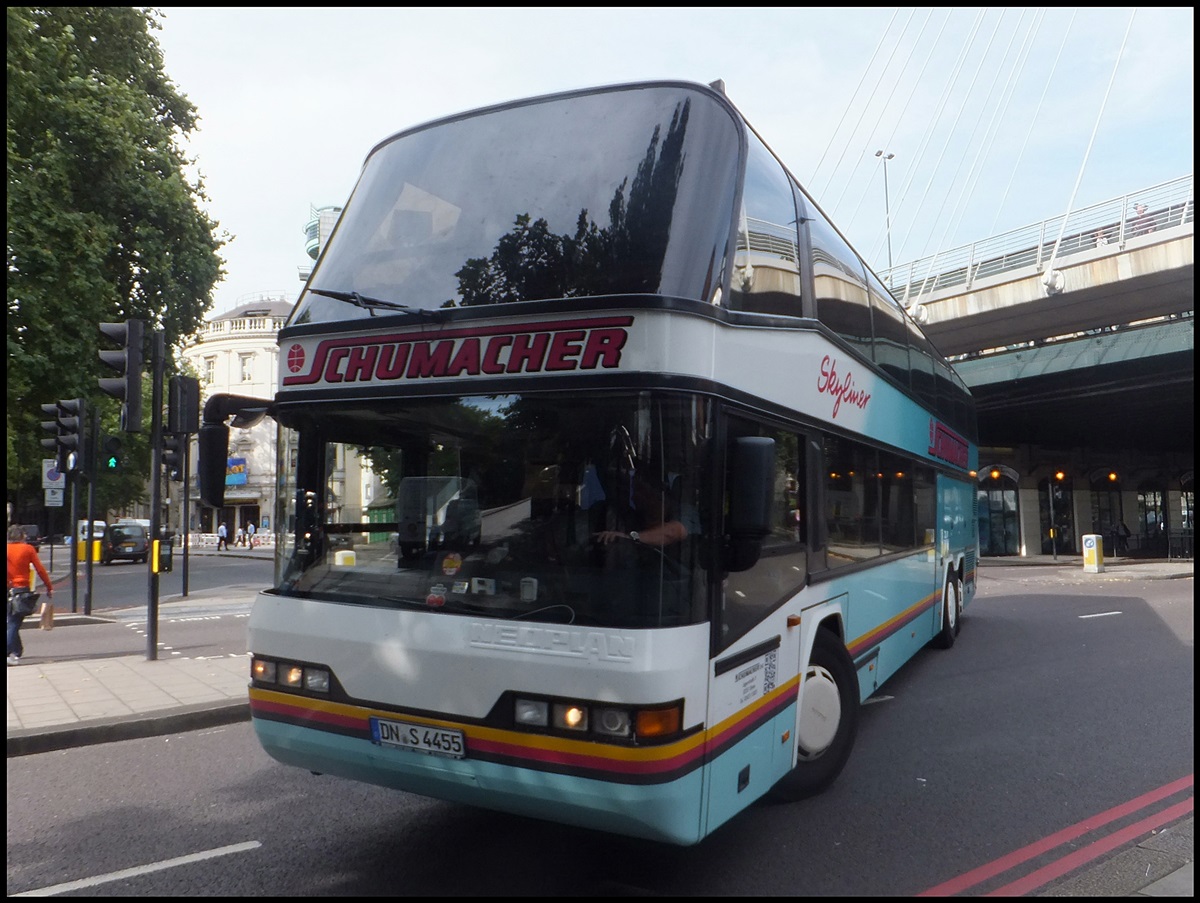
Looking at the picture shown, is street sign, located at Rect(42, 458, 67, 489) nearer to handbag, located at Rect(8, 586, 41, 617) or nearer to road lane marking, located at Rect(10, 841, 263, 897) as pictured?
handbag, located at Rect(8, 586, 41, 617)

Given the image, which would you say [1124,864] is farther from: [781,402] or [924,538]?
[924,538]

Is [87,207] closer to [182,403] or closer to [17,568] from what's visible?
[17,568]

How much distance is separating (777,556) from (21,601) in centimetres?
933

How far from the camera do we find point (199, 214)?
24.1m

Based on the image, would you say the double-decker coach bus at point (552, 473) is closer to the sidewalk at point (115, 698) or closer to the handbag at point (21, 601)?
the sidewalk at point (115, 698)

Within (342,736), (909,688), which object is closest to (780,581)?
(342,736)

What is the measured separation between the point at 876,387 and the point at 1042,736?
9.20 feet

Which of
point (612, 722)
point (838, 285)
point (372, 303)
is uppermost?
point (838, 285)

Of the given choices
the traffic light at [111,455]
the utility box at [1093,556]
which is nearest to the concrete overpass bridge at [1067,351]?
the utility box at [1093,556]

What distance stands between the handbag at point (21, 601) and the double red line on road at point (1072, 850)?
996cm

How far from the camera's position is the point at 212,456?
15.1ft

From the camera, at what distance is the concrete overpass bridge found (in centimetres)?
2477

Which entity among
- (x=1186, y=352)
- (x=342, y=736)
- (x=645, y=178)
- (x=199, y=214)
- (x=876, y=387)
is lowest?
(x=342, y=736)

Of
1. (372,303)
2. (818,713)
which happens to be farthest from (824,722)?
(372,303)
